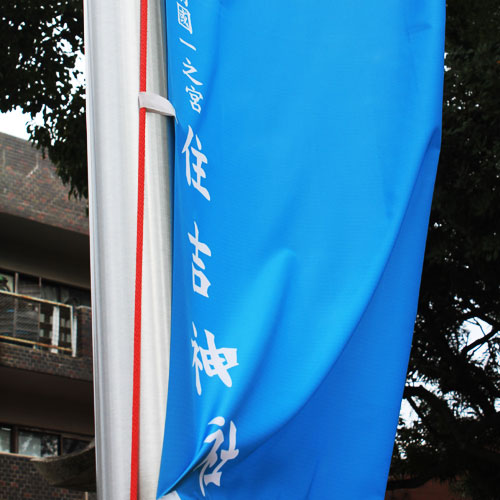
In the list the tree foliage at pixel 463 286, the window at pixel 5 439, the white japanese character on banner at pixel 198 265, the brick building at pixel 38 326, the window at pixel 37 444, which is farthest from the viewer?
the window at pixel 37 444

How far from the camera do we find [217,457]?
7.55 feet

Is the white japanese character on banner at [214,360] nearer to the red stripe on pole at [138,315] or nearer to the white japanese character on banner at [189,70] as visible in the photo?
the red stripe on pole at [138,315]

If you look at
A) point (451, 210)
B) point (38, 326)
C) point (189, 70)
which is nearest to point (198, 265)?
point (189, 70)

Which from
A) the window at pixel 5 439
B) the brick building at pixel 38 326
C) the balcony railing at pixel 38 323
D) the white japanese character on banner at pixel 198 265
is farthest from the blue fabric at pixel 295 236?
the window at pixel 5 439

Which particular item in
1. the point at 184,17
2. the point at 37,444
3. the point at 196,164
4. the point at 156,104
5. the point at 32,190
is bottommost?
the point at 196,164

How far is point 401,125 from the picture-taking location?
2.76m

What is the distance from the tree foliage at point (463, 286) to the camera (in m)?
8.15

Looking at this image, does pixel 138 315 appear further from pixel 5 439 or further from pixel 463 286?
pixel 5 439

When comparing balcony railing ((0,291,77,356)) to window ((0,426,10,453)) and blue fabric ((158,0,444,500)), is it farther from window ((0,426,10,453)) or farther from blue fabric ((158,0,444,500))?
blue fabric ((158,0,444,500))

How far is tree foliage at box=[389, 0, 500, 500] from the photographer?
321 inches

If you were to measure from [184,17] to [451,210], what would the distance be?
606cm

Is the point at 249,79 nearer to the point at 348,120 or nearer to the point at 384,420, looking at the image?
the point at 348,120

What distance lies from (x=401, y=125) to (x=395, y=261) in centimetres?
43

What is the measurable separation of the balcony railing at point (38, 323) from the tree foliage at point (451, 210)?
5.24 meters
